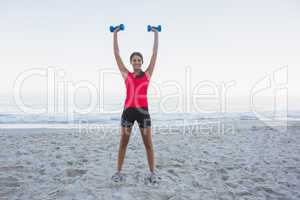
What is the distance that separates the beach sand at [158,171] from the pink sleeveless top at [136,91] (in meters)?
1.39

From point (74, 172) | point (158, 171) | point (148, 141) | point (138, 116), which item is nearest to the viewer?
point (138, 116)

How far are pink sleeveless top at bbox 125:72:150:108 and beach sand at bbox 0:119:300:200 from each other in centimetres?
139

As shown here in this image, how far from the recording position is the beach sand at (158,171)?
336 cm

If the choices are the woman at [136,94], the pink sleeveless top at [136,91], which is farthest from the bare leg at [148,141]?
the pink sleeveless top at [136,91]

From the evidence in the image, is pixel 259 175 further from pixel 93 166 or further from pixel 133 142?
pixel 133 142

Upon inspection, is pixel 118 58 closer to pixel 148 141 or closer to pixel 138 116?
pixel 138 116

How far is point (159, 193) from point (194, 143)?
14.4 feet

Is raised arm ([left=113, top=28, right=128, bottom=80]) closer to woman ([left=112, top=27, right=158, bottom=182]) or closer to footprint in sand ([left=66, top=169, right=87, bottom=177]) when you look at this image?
woman ([left=112, top=27, right=158, bottom=182])

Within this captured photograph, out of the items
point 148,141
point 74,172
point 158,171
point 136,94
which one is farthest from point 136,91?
point 74,172

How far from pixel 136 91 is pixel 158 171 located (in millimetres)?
1875

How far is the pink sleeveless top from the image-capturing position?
3500 millimetres

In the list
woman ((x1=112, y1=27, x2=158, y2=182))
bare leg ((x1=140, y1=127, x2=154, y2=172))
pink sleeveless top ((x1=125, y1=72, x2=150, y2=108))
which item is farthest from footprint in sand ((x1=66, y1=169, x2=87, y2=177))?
pink sleeveless top ((x1=125, y1=72, x2=150, y2=108))

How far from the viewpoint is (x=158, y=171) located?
441 centimetres

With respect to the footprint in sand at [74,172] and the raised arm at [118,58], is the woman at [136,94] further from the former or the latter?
the footprint in sand at [74,172]
